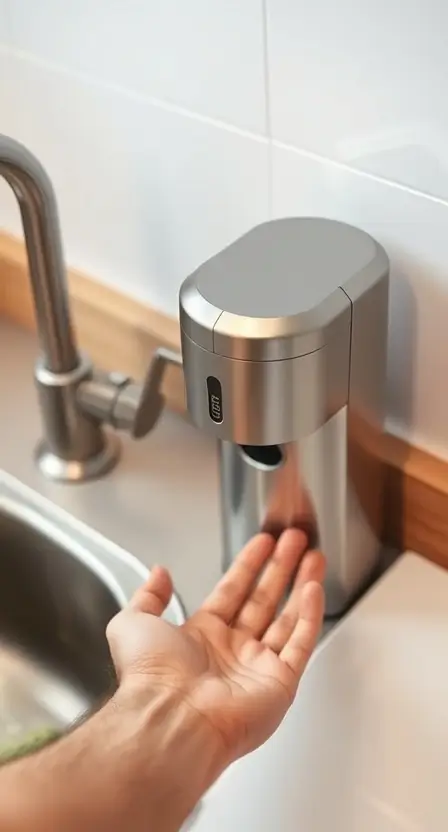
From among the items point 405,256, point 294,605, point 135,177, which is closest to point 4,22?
point 135,177

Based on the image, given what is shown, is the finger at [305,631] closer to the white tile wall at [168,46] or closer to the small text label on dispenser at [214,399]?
the small text label on dispenser at [214,399]

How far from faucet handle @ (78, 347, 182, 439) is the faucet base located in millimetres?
66

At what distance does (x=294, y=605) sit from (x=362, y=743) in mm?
92

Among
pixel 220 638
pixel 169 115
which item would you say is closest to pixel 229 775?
pixel 220 638

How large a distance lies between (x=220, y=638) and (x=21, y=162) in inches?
12.5

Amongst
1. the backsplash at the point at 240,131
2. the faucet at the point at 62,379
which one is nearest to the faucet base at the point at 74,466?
the faucet at the point at 62,379

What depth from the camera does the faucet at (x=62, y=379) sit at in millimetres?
675

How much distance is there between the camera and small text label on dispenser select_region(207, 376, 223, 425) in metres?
0.56

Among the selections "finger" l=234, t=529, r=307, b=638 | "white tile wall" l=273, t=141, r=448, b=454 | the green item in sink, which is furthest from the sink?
"white tile wall" l=273, t=141, r=448, b=454

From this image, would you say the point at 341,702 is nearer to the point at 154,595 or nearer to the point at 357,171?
the point at 154,595

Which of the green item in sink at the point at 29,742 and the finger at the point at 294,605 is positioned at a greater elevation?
the finger at the point at 294,605

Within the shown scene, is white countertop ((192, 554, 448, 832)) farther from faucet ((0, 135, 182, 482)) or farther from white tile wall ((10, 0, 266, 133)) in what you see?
white tile wall ((10, 0, 266, 133))

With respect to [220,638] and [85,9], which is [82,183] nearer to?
[85,9]

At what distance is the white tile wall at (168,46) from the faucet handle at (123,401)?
0.20 metres
